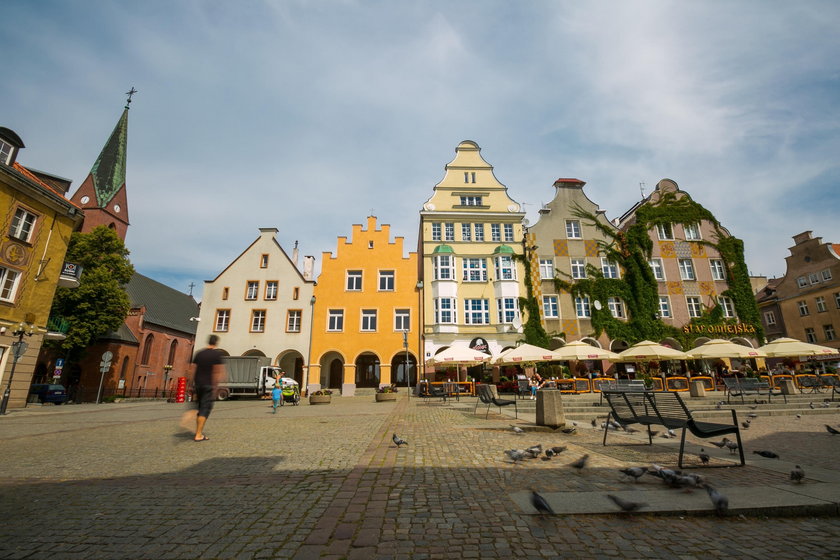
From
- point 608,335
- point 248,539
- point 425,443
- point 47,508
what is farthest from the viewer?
point 608,335

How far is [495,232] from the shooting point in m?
32.5

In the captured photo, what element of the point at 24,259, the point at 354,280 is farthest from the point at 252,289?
the point at 24,259

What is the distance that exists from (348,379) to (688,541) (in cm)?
2842

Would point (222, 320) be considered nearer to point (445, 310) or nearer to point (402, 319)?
point (402, 319)

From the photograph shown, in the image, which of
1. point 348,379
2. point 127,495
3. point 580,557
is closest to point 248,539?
point 127,495

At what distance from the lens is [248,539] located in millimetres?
3277

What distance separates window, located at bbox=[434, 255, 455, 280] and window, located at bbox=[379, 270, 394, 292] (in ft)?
13.5

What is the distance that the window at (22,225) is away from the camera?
18.9 meters

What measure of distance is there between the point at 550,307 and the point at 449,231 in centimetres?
981

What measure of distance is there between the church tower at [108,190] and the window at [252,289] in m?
18.2

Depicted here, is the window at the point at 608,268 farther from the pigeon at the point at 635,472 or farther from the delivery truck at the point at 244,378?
the pigeon at the point at 635,472

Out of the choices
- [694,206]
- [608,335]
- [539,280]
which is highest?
[694,206]

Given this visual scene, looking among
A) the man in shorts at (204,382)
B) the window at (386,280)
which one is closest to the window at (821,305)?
the window at (386,280)

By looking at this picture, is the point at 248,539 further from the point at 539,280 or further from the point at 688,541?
the point at 539,280
